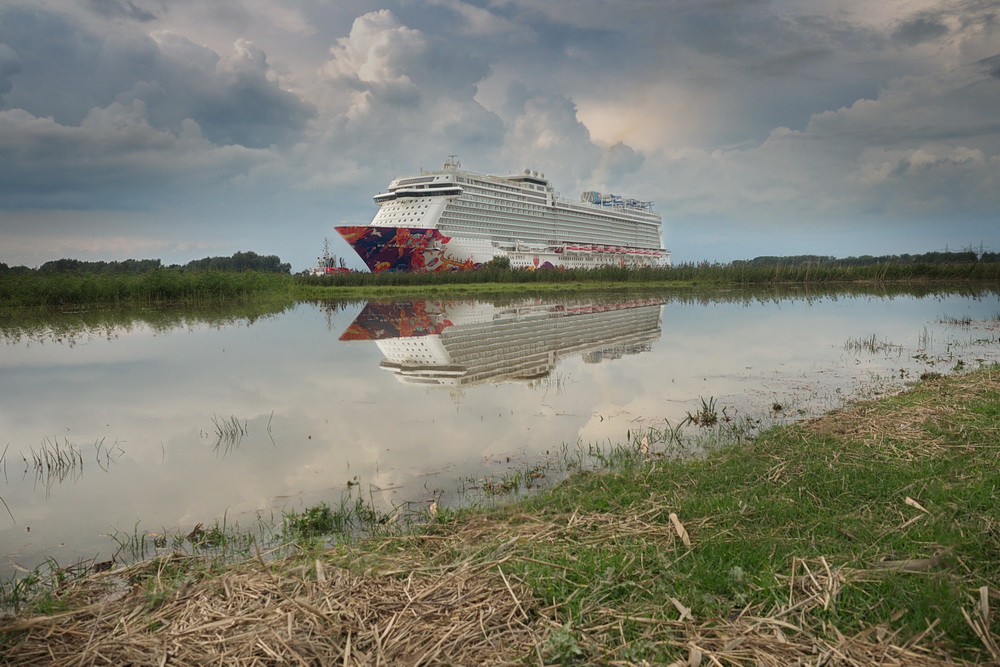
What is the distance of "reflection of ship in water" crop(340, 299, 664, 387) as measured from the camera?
1016cm

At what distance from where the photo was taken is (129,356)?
12.4m

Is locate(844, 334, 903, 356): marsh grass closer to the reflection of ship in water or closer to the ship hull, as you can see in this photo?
the reflection of ship in water

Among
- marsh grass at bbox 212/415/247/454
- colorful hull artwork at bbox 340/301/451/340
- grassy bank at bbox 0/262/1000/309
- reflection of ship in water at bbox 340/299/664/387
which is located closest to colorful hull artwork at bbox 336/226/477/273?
grassy bank at bbox 0/262/1000/309

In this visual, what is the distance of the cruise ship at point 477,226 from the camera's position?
46031mm

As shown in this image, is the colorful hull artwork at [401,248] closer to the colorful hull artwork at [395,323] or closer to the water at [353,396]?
the colorful hull artwork at [395,323]

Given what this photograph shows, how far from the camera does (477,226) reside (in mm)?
53812

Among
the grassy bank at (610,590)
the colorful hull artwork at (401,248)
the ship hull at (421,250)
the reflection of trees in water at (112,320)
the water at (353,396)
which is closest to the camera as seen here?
the grassy bank at (610,590)

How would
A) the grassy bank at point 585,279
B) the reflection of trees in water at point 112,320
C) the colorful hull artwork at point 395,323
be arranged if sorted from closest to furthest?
1. the colorful hull artwork at point 395,323
2. the reflection of trees in water at point 112,320
3. the grassy bank at point 585,279

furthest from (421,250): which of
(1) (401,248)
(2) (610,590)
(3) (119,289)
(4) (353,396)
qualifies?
(2) (610,590)

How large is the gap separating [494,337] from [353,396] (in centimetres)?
590

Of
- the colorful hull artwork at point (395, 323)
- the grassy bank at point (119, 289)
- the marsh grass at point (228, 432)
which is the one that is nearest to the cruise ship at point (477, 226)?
the grassy bank at point (119, 289)

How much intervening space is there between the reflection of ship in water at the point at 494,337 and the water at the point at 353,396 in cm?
9

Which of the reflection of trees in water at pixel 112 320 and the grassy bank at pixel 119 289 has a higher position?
the grassy bank at pixel 119 289

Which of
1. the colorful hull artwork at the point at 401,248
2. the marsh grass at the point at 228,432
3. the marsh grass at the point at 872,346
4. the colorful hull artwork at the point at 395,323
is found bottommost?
the marsh grass at the point at 228,432
